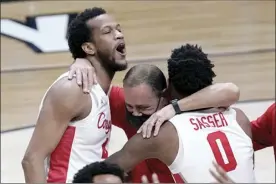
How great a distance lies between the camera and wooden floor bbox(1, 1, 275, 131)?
6.04m

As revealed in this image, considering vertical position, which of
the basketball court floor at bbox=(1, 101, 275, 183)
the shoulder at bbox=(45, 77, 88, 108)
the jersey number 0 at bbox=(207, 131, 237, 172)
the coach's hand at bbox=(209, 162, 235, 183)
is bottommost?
the basketball court floor at bbox=(1, 101, 275, 183)

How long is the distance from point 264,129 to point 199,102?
1.44 feet

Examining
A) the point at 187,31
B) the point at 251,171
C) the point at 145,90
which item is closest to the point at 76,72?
the point at 145,90

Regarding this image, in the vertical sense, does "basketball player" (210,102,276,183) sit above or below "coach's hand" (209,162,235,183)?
below

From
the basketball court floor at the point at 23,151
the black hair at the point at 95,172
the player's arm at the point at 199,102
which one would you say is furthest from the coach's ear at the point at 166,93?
the basketball court floor at the point at 23,151

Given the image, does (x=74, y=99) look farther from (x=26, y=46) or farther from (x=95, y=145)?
(x=26, y=46)

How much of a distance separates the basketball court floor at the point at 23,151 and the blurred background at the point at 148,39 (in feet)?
1.20

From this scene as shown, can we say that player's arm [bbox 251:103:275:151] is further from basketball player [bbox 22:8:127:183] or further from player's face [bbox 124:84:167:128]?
basketball player [bbox 22:8:127:183]

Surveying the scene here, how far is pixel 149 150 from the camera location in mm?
2324

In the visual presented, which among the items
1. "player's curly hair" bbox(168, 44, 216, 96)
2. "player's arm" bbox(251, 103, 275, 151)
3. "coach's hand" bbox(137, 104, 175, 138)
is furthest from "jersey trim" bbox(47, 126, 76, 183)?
"player's arm" bbox(251, 103, 275, 151)

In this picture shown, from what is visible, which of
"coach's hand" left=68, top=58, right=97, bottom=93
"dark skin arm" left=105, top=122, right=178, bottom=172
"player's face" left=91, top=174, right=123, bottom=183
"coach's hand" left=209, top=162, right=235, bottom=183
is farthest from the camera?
"coach's hand" left=68, top=58, right=97, bottom=93

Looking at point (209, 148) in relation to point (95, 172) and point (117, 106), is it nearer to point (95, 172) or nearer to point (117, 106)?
point (95, 172)

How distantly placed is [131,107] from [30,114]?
3.24 m

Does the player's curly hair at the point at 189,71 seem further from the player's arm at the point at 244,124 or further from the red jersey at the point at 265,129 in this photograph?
the red jersey at the point at 265,129
